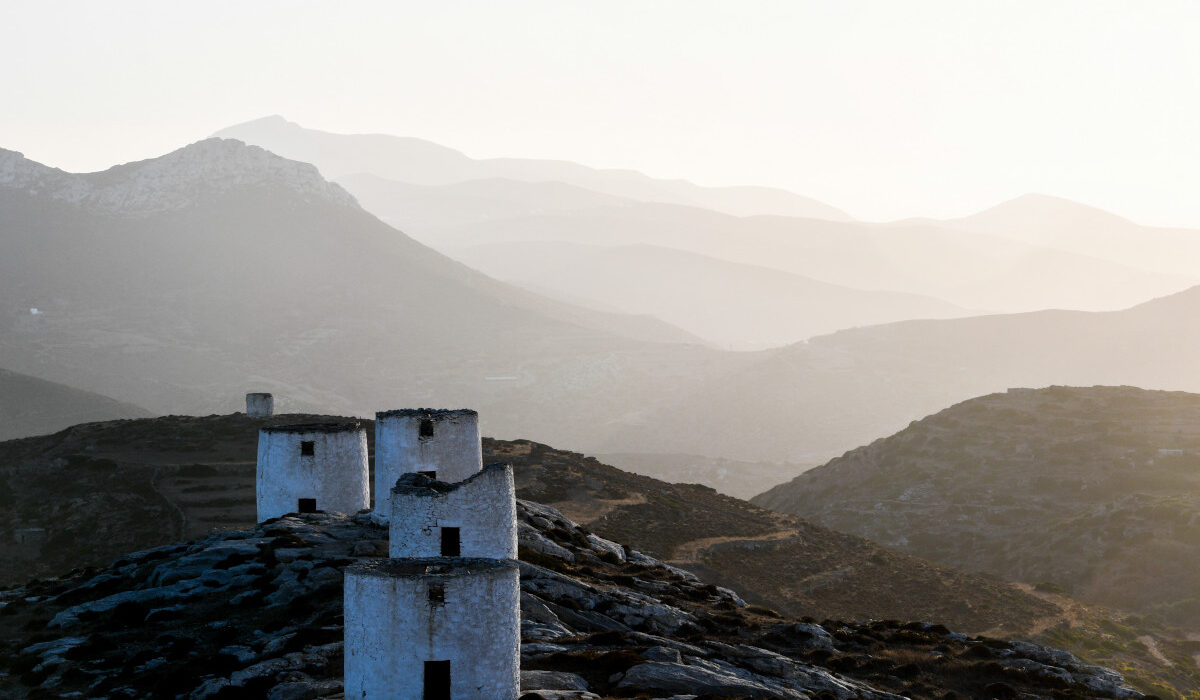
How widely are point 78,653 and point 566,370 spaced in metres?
120

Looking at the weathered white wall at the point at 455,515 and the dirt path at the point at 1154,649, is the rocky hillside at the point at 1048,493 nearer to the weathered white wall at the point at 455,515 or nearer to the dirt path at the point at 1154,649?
the dirt path at the point at 1154,649

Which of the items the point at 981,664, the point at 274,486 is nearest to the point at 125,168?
the point at 274,486

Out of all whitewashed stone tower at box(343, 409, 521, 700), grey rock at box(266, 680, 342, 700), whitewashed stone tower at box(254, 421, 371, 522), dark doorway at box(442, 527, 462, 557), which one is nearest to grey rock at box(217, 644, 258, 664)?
grey rock at box(266, 680, 342, 700)

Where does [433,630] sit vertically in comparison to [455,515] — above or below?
below

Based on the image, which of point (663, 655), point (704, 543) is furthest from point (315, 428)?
point (704, 543)

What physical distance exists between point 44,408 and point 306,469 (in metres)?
71.6

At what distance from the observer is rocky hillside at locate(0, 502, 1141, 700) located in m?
23.0

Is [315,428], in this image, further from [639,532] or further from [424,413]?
[639,532]

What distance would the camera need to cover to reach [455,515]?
84.5 feet

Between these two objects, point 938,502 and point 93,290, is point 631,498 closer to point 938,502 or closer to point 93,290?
point 938,502

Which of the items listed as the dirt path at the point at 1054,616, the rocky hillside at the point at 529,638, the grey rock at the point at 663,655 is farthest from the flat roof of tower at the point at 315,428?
the dirt path at the point at 1054,616

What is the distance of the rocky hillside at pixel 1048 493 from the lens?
2138 inches

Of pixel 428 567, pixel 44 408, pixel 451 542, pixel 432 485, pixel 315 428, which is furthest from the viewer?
pixel 44 408

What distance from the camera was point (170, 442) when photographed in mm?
60719
